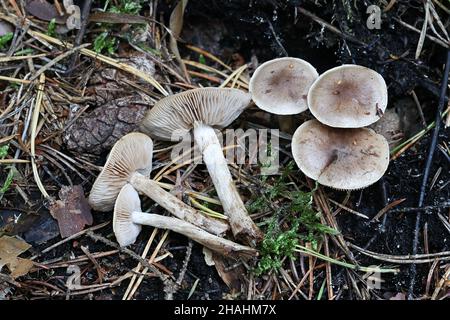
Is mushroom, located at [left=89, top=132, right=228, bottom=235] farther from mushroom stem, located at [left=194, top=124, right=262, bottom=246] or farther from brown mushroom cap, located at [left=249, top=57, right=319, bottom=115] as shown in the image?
brown mushroom cap, located at [left=249, top=57, right=319, bottom=115]

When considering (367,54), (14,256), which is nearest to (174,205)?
(14,256)

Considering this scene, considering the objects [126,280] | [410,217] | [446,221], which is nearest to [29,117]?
[126,280]

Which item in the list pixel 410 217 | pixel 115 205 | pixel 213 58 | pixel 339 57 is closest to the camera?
pixel 115 205

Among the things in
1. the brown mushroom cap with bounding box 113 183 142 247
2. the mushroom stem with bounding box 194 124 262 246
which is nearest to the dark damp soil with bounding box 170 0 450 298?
the mushroom stem with bounding box 194 124 262 246

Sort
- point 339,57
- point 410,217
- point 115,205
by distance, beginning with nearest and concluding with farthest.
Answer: point 115,205
point 410,217
point 339,57
